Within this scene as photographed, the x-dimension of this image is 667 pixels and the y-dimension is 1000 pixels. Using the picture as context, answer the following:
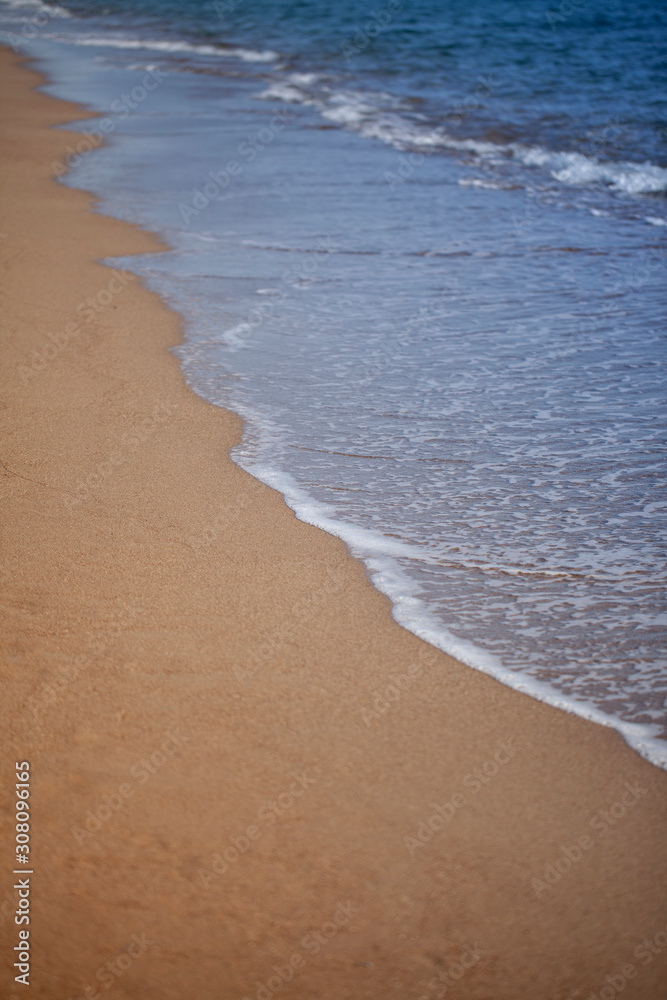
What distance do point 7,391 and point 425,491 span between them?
1.92 meters

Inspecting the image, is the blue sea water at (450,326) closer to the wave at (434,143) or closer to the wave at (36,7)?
the wave at (434,143)

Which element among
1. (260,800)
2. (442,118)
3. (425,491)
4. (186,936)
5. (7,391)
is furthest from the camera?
(442,118)

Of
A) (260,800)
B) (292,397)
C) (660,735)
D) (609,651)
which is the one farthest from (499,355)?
(260,800)

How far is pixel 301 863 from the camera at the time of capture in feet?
6.22

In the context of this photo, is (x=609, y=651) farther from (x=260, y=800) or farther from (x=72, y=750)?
(x=72, y=750)

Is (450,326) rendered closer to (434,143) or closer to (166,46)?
(434,143)

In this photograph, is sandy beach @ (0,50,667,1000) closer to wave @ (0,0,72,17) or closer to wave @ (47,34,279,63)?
wave @ (47,34,279,63)

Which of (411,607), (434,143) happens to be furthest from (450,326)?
(434,143)

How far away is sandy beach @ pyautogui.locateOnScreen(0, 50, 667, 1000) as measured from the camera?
5.70ft

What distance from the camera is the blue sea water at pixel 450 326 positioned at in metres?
2.77

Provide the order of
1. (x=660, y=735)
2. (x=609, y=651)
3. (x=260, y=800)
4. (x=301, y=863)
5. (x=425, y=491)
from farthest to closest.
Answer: (x=425, y=491) → (x=609, y=651) → (x=660, y=735) → (x=260, y=800) → (x=301, y=863)

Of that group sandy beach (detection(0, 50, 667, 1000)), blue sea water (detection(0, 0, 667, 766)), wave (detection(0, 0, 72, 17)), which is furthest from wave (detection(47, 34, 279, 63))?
sandy beach (detection(0, 50, 667, 1000))

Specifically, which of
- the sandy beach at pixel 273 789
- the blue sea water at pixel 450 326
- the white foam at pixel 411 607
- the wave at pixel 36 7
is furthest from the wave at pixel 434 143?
the wave at pixel 36 7

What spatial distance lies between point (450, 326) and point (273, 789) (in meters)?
3.46
